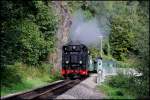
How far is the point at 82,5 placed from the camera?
55625mm

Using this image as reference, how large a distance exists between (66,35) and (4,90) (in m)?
28.4

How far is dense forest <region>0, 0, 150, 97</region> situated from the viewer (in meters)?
31.4

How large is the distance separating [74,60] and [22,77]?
1279cm

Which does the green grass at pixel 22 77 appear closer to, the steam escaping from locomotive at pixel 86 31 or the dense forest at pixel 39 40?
the dense forest at pixel 39 40

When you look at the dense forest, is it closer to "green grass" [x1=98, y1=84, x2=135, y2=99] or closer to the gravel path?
"green grass" [x1=98, y1=84, x2=135, y2=99]

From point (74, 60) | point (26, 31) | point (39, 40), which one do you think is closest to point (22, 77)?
point (26, 31)

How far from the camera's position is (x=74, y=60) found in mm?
51125

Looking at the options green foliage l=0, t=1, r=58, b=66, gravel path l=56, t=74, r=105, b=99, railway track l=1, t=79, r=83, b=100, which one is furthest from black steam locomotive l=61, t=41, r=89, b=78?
railway track l=1, t=79, r=83, b=100

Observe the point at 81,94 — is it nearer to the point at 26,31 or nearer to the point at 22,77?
the point at 22,77

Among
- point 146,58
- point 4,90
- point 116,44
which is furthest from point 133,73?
point 116,44

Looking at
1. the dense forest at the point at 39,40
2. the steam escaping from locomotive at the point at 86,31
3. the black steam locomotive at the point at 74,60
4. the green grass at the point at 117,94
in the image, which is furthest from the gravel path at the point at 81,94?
the steam escaping from locomotive at the point at 86,31

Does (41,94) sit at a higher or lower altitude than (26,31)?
lower

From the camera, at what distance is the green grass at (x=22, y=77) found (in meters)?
33.4

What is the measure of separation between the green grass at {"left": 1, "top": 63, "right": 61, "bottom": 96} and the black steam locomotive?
184cm
